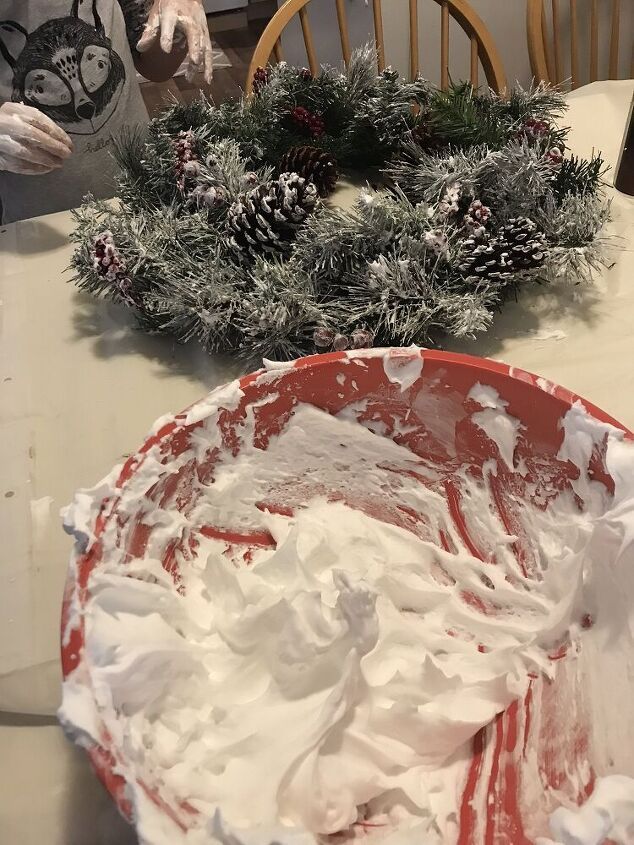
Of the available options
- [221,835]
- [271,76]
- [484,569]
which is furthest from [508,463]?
[271,76]

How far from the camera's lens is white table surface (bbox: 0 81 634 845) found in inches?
17.7

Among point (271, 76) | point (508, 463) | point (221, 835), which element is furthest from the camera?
point (271, 76)

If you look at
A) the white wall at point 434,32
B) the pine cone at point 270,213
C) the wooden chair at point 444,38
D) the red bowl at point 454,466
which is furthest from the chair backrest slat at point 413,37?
the red bowl at point 454,466

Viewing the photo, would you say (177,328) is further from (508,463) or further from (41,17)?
(41,17)

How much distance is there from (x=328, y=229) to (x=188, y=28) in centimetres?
47

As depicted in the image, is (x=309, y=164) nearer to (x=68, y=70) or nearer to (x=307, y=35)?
(x=68, y=70)

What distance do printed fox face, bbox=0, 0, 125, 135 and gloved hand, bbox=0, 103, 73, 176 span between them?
173 mm

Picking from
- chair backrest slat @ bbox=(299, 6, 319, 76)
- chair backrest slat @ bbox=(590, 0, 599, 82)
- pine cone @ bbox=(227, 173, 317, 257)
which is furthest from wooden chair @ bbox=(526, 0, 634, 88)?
pine cone @ bbox=(227, 173, 317, 257)

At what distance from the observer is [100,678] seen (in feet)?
1.19

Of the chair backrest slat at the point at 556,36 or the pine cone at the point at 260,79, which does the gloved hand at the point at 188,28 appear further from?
the chair backrest slat at the point at 556,36

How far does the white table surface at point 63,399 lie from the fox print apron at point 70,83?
6.0 inches

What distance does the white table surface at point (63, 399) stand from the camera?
1.47 ft

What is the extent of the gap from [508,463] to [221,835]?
34 cm

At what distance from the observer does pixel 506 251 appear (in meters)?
0.64
